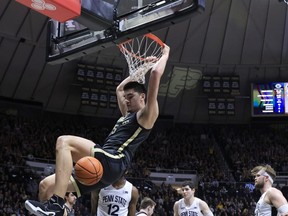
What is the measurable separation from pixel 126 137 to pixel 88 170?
881mm

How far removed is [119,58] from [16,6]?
6841 millimetres

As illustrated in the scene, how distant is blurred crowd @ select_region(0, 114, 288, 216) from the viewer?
2073 centimetres

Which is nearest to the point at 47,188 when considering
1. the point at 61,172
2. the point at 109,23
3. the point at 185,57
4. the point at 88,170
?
the point at 61,172

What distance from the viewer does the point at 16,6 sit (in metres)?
23.3

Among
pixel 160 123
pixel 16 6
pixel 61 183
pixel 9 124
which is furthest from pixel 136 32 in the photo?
pixel 160 123

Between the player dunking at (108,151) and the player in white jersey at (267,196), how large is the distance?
281cm

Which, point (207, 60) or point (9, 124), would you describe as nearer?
point (9, 124)

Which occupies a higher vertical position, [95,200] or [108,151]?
[108,151]

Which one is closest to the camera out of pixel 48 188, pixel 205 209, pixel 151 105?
pixel 48 188

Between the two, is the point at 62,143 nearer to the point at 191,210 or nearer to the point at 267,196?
the point at 267,196

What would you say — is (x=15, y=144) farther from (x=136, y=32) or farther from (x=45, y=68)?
(x=136, y=32)

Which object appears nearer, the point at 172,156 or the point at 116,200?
the point at 116,200

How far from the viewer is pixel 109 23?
898cm

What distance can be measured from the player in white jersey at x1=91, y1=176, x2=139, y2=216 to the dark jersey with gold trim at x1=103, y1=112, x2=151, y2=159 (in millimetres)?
2866
